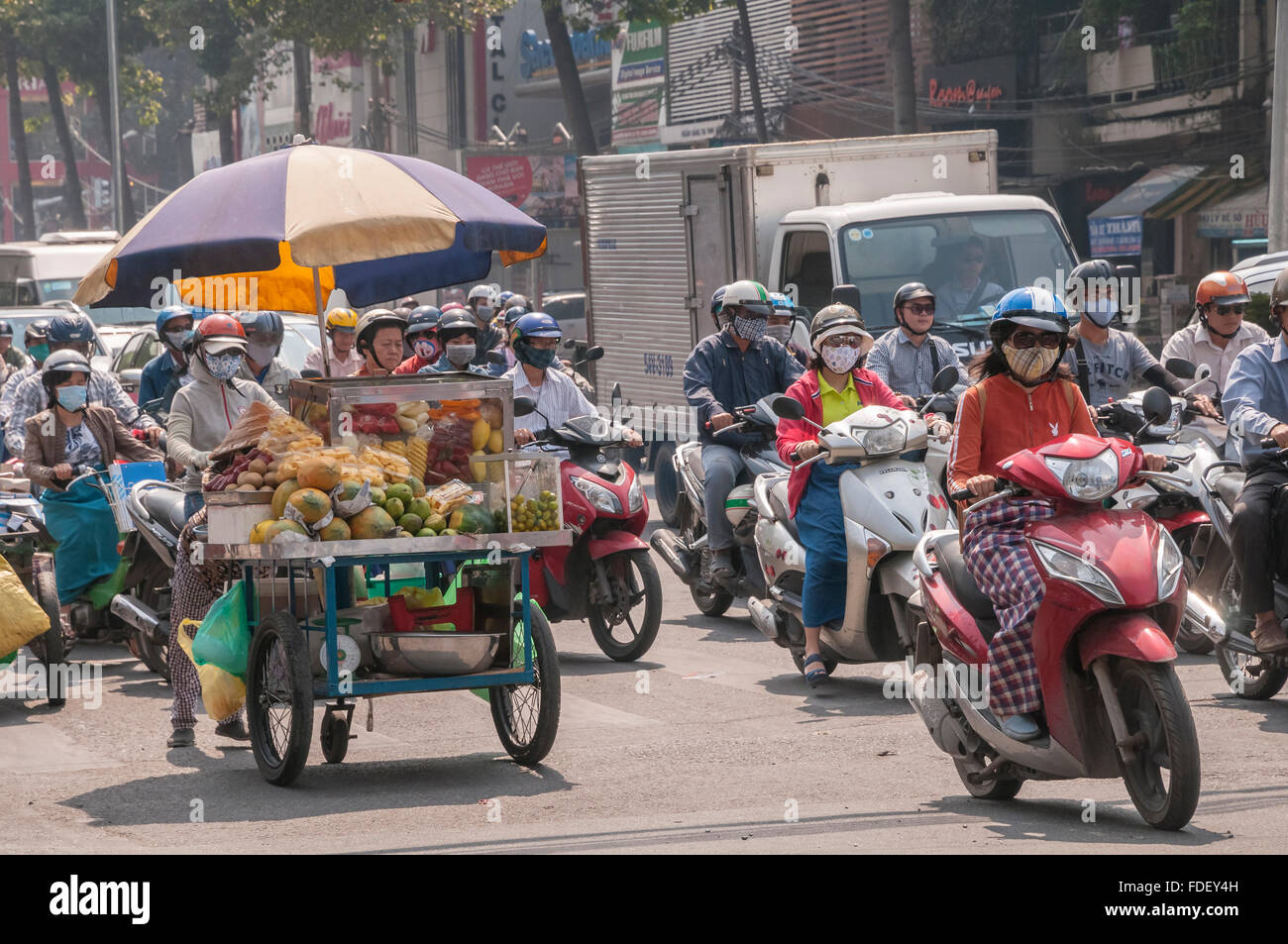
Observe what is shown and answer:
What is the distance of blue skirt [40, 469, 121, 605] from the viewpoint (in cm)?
1036

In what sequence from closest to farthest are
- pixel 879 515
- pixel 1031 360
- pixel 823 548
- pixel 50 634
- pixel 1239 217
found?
pixel 1031 360, pixel 879 515, pixel 823 548, pixel 50 634, pixel 1239 217

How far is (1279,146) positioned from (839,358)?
11.5 meters

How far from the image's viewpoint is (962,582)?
6418 mm

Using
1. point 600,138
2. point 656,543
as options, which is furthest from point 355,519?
point 600,138

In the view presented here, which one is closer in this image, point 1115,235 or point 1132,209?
point 1132,209

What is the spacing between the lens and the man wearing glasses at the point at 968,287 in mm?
13234

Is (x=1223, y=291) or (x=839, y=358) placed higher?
(x=1223, y=291)

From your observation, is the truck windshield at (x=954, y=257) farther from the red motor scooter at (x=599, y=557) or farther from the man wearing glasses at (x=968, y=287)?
the red motor scooter at (x=599, y=557)

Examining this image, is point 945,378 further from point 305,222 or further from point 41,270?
point 41,270

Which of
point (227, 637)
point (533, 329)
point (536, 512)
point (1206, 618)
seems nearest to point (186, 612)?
point (227, 637)

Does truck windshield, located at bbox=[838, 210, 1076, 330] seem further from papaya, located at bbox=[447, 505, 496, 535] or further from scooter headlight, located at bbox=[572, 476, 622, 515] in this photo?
papaya, located at bbox=[447, 505, 496, 535]

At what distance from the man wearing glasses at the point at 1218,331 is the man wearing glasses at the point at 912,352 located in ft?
4.30

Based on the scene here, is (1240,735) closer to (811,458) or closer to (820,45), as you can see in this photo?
(811,458)

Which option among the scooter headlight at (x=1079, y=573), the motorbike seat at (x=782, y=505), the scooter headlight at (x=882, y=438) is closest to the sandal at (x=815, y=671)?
the motorbike seat at (x=782, y=505)
